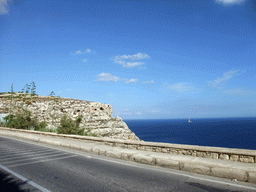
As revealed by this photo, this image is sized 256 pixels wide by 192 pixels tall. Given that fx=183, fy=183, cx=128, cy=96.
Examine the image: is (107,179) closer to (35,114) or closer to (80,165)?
(80,165)

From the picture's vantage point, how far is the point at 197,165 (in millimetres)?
6191

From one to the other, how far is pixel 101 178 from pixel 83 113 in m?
26.0

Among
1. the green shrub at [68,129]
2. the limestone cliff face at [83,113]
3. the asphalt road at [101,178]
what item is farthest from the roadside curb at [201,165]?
the limestone cliff face at [83,113]

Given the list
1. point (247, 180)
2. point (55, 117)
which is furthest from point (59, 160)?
point (55, 117)

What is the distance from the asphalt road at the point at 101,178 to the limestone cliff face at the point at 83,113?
21293 mm

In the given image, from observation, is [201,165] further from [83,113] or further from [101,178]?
[83,113]

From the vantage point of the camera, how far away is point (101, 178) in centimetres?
577

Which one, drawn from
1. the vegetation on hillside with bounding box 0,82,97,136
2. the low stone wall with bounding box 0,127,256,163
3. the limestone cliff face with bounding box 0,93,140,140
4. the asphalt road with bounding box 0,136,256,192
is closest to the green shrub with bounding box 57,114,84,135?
the vegetation on hillside with bounding box 0,82,97,136

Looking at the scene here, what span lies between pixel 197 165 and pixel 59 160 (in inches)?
232

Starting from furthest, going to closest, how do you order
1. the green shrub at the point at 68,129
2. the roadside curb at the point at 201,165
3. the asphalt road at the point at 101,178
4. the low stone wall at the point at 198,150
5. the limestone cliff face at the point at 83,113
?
the limestone cliff face at the point at 83,113 → the green shrub at the point at 68,129 → the low stone wall at the point at 198,150 → the roadside curb at the point at 201,165 → the asphalt road at the point at 101,178

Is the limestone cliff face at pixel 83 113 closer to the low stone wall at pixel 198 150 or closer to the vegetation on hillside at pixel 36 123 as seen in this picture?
the vegetation on hillside at pixel 36 123

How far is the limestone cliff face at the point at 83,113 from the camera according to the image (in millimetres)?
29348

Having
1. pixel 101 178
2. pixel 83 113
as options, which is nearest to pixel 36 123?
pixel 83 113

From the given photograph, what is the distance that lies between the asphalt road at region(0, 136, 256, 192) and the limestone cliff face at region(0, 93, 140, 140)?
2129cm
